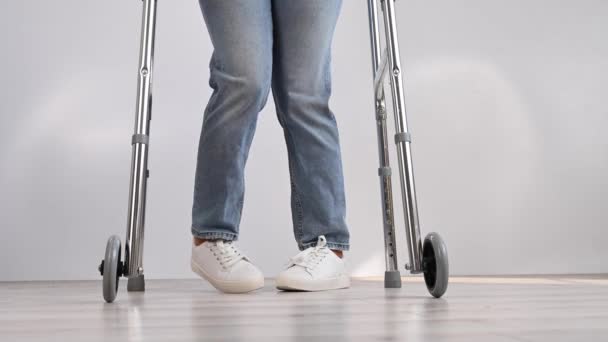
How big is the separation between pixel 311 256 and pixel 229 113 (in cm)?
31

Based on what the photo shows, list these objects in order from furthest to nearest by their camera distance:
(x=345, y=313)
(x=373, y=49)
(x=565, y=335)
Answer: (x=373, y=49)
(x=345, y=313)
(x=565, y=335)

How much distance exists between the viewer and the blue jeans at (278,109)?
1.24 metres

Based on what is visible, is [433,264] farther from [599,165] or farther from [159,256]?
[599,165]

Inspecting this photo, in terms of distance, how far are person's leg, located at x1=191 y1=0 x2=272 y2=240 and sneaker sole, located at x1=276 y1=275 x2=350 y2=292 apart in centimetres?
15

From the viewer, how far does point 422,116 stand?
254 centimetres

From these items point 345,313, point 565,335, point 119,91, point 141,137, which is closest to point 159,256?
point 119,91

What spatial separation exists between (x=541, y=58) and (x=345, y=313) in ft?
7.17

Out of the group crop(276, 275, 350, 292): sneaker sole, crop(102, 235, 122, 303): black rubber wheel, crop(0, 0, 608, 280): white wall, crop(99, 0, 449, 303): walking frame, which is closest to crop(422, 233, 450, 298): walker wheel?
crop(99, 0, 449, 303): walking frame

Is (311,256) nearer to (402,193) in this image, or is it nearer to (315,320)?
(402,193)

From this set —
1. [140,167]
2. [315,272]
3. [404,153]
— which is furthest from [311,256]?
[140,167]

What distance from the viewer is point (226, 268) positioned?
3.92 ft

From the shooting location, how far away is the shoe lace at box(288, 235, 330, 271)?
47.4 inches

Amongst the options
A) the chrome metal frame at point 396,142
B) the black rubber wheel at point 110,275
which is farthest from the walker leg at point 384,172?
the black rubber wheel at point 110,275

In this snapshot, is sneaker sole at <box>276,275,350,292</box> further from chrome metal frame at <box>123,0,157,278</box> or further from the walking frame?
chrome metal frame at <box>123,0,157,278</box>
